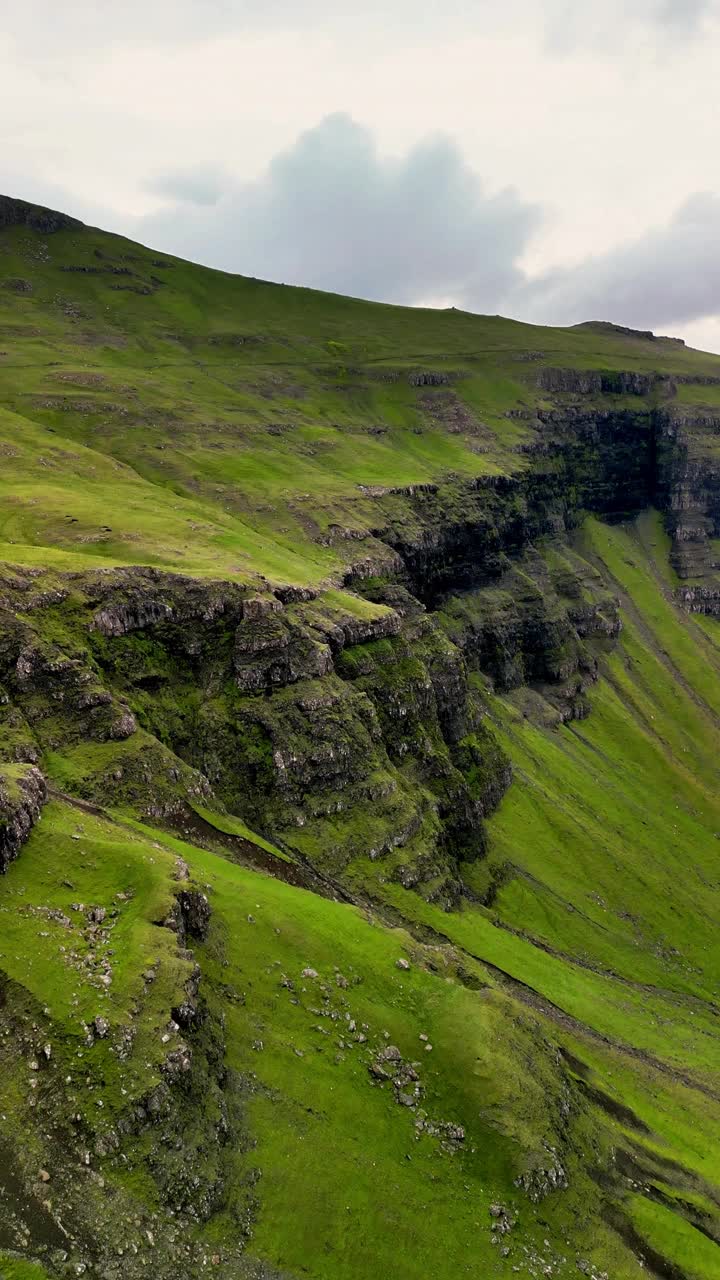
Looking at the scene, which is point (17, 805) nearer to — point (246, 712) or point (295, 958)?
point (295, 958)

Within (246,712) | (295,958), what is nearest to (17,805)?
(295,958)

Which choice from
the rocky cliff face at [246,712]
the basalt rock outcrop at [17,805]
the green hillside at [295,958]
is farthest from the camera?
the rocky cliff face at [246,712]

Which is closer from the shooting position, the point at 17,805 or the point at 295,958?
the point at 17,805

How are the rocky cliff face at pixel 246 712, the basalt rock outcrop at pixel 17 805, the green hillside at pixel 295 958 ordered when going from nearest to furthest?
the green hillside at pixel 295 958 < the basalt rock outcrop at pixel 17 805 < the rocky cliff face at pixel 246 712

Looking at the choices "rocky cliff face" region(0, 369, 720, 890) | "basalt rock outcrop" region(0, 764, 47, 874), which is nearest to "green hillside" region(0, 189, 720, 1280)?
"basalt rock outcrop" region(0, 764, 47, 874)

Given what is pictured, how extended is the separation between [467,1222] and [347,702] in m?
76.3

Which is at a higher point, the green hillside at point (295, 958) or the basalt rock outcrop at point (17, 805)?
the basalt rock outcrop at point (17, 805)

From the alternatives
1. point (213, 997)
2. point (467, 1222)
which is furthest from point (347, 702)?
point (467, 1222)

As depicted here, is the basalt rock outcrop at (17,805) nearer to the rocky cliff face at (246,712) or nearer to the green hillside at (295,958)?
the green hillside at (295,958)

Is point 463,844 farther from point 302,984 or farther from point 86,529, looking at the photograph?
point 86,529

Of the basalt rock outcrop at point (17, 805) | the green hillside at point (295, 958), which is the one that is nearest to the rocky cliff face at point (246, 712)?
the green hillside at point (295, 958)

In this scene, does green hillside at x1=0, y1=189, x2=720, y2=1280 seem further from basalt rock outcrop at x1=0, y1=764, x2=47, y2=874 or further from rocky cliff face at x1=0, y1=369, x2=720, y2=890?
rocky cliff face at x1=0, y1=369, x2=720, y2=890

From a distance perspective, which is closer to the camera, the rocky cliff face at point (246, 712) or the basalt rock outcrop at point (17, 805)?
the basalt rock outcrop at point (17, 805)

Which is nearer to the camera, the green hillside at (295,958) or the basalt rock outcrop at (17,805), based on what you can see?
the green hillside at (295,958)
